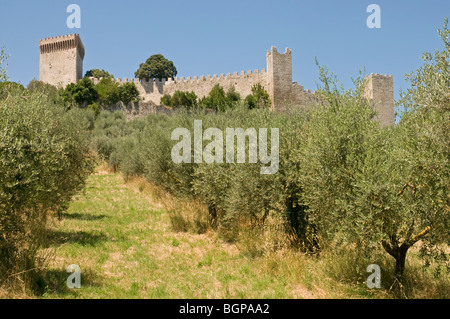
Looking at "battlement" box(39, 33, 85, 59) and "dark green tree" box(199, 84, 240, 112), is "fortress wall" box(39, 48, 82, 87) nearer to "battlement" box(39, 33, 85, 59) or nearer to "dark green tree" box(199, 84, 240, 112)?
"battlement" box(39, 33, 85, 59)

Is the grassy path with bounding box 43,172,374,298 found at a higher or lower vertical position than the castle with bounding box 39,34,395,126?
lower

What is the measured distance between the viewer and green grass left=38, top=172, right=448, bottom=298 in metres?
8.50

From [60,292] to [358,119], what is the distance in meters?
6.97

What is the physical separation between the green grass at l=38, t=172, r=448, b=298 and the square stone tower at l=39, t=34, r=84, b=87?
47.5 metres

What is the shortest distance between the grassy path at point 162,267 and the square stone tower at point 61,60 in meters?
47.4

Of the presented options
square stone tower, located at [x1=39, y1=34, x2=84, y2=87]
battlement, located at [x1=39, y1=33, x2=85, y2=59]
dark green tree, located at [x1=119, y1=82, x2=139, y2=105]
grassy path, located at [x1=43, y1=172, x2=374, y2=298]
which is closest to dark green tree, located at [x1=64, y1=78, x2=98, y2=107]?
dark green tree, located at [x1=119, y1=82, x2=139, y2=105]

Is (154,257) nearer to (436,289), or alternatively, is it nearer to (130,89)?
(436,289)

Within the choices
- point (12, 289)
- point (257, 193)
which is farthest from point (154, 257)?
point (12, 289)

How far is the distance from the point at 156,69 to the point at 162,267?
56.9 metres

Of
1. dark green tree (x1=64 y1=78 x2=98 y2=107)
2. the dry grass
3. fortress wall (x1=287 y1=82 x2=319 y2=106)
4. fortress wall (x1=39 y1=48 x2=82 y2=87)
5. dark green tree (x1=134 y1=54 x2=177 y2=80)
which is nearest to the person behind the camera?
the dry grass

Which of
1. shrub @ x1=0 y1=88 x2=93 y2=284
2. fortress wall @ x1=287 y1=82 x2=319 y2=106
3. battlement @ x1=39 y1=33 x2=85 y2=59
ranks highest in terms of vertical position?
battlement @ x1=39 y1=33 x2=85 y2=59

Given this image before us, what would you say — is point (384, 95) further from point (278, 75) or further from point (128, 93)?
point (128, 93)

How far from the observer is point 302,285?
8844mm

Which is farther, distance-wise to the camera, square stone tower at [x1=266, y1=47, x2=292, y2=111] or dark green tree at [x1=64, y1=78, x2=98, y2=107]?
dark green tree at [x1=64, y1=78, x2=98, y2=107]
